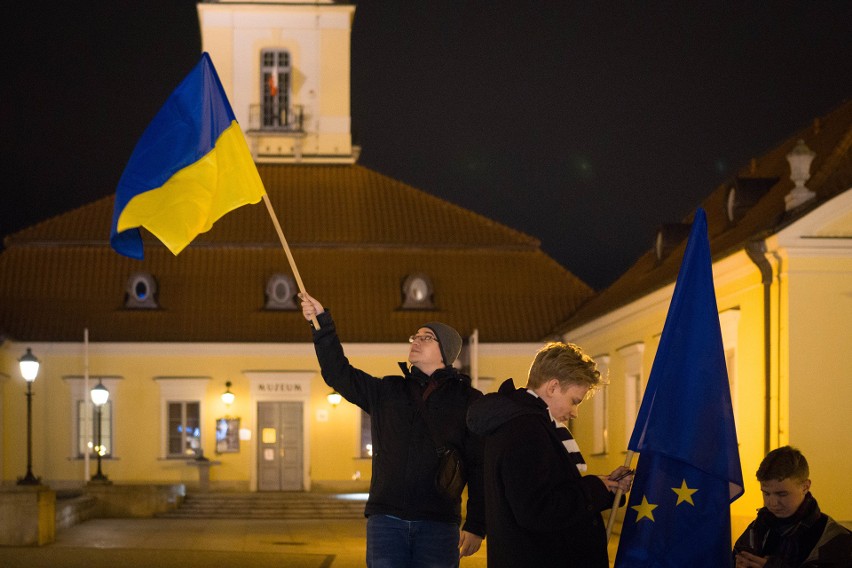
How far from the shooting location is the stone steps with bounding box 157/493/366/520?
101 feet

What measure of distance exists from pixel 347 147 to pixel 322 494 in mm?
11569

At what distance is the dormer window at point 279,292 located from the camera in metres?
35.8

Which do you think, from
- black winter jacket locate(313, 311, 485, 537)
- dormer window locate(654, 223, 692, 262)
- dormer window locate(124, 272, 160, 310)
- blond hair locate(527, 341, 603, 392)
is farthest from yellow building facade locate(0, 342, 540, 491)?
blond hair locate(527, 341, 603, 392)

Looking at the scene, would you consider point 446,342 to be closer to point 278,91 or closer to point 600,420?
point 600,420

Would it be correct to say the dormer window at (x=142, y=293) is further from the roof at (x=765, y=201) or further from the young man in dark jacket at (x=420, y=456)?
the young man in dark jacket at (x=420, y=456)

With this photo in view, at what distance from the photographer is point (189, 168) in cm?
874

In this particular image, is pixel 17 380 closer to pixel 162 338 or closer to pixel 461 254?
pixel 162 338

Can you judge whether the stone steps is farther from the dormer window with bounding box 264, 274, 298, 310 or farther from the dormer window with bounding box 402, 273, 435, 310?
the dormer window with bounding box 402, 273, 435, 310

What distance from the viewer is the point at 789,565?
6266 mm

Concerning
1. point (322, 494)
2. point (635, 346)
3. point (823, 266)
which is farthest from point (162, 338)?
point (823, 266)

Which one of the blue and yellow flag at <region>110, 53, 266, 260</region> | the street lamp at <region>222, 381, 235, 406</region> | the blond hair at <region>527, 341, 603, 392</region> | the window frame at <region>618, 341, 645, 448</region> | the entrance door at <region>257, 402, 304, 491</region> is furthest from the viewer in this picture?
the entrance door at <region>257, 402, 304, 491</region>

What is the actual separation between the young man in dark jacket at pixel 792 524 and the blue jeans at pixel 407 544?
1543 mm

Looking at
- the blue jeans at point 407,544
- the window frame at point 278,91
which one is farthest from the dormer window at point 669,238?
the blue jeans at point 407,544

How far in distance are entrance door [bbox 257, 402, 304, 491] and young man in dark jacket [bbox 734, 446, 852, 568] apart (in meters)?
29.8
